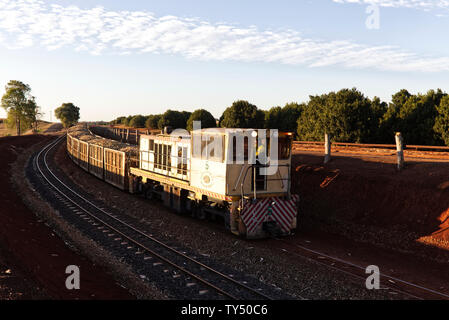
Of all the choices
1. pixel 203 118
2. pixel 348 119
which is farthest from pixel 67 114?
pixel 348 119

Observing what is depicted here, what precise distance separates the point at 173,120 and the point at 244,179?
231 ft

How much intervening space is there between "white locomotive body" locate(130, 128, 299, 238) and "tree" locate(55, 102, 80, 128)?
399ft

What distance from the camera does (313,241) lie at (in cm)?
1405

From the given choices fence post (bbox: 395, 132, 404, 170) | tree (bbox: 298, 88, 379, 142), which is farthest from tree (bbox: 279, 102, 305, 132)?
fence post (bbox: 395, 132, 404, 170)

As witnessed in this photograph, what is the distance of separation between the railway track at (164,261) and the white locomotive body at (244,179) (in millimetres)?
2808

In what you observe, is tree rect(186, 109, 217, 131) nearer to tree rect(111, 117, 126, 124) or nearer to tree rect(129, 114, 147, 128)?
tree rect(129, 114, 147, 128)

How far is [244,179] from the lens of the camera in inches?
544

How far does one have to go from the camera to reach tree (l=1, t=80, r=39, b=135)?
241 ft

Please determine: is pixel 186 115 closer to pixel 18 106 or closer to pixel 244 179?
pixel 18 106

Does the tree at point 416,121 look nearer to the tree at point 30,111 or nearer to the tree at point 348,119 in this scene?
the tree at point 348,119
